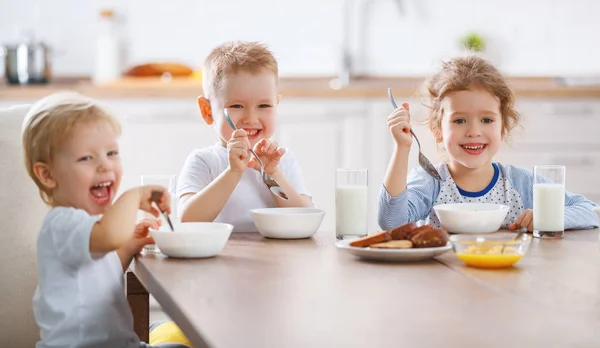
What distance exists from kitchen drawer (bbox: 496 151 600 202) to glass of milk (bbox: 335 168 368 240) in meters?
2.58

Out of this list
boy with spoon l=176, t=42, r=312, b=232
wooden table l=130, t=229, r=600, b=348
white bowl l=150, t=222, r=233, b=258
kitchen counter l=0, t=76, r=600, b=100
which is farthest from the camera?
kitchen counter l=0, t=76, r=600, b=100

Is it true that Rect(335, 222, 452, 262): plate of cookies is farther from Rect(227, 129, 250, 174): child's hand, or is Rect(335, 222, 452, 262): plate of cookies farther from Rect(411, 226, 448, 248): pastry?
Rect(227, 129, 250, 174): child's hand

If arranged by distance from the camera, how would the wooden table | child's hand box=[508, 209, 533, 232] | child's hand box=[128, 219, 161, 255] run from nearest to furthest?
the wooden table < child's hand box=[128, 219, 161, 255] < child's hand box=[508, 209, 533, 232]

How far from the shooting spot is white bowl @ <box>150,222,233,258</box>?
1.62m

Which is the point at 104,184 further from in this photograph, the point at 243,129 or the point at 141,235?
the point at 243,129

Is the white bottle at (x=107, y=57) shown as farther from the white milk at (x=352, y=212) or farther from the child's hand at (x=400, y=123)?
the white milk at (x=352, y=212)

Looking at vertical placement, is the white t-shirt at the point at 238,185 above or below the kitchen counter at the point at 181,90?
below

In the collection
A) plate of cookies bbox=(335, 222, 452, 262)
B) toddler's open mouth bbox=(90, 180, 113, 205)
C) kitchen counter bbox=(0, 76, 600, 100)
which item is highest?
kitchen counter bbox=(0, 76, 600, 100)

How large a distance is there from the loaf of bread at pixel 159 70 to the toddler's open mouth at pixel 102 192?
10.0 feet

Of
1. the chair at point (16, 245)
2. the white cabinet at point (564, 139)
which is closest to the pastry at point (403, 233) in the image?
the chair at point (16, 245)

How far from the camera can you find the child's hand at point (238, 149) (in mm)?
1966

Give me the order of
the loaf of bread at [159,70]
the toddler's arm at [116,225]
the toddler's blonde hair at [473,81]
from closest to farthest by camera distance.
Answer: the toddler's arm at [116,225], the toddler's blonde hair at [473,81], the loaf of bread at [159,70]

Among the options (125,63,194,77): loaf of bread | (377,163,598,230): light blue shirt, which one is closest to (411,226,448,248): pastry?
(377,163,598,230): light blue shirt

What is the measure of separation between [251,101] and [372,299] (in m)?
1.06
